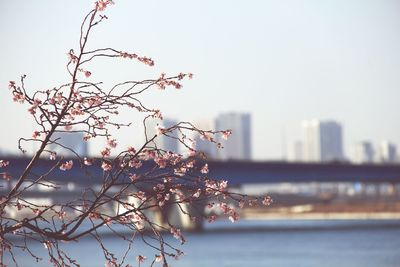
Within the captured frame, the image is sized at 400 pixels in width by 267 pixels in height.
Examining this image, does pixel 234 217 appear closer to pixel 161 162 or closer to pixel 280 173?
pixel 161 162

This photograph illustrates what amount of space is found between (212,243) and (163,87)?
238 ft

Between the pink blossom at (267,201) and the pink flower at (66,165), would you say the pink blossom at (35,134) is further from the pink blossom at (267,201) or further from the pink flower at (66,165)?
the pink blossom at (267,201)

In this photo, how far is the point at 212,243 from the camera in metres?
81.5

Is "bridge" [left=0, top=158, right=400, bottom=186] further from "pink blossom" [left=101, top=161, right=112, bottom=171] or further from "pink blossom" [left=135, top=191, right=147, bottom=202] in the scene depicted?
"pink blossom" [left=135, top=191, right=147, bottom=202]

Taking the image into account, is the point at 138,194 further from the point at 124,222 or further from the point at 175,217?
the point at 175,217

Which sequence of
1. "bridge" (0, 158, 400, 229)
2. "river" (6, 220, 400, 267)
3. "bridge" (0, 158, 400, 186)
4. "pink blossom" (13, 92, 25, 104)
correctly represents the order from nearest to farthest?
"pink blossom" (13, 92, 25, 104), "river" (6, 220, 400, 267), "bridge" (0, 158, 400, 229), "bridge" (0, 158, 400, 186)

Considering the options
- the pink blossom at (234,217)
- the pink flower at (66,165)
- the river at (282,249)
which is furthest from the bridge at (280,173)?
the pink blossom at (234,217)

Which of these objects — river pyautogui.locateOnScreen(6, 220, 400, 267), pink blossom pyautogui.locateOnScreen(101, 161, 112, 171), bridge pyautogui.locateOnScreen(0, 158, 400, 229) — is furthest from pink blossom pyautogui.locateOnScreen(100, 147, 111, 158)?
bridge pyautogui.locateOnScreen(0, 158, 400, 229)

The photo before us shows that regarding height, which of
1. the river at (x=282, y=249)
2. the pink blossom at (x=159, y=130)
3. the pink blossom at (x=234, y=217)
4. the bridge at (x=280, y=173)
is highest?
the bridge at (x=280, y=173)

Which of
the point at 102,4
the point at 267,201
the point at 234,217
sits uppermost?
the point at 102,4

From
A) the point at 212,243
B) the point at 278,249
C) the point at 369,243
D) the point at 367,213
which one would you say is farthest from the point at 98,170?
the point at 367,213

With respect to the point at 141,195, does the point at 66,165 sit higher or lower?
higher

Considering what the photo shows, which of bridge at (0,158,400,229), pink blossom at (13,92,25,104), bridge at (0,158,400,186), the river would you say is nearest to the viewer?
pink blossom at (13,92,25,104)

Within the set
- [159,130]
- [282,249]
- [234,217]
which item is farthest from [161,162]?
[282,249]
